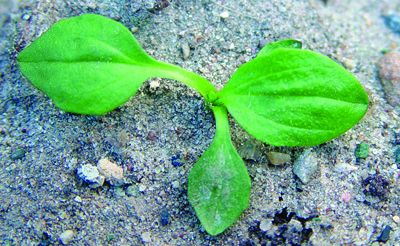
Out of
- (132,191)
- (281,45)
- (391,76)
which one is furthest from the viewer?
(391,76)

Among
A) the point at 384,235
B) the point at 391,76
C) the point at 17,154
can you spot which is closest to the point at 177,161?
the point at 17,154

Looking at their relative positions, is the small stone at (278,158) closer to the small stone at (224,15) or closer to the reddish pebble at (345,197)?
the reddish pebble at (345,197)

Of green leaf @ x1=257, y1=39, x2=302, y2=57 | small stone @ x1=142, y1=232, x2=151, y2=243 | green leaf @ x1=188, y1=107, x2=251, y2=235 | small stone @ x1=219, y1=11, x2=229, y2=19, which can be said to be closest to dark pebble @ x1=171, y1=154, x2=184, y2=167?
green leaf @ x1=188, y1=107, x2=251, y2=235

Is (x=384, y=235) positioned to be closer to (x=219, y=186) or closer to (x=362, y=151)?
(x=362, y=151)

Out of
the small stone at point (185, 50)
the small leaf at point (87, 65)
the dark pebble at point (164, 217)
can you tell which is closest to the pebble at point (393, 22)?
the small stone at point (185, 50)

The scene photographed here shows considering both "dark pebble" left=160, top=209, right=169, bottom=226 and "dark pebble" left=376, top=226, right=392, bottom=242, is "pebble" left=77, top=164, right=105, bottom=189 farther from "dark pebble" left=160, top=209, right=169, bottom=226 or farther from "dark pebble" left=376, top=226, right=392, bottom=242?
"dark pebble" left=376, top=226, right=392, bottom=242

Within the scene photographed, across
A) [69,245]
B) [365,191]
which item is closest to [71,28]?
[69,245]

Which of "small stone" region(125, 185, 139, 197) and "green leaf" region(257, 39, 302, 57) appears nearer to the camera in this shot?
"small stone" region(125, 185, 139, 197)
